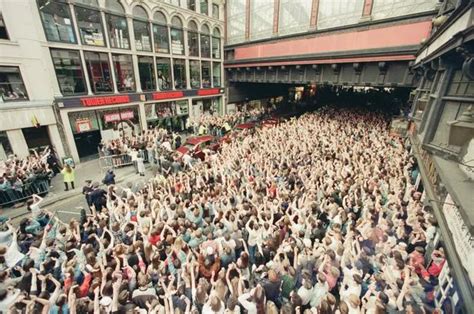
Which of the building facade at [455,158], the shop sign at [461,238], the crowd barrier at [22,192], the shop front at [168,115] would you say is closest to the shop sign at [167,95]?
the shop front at [168,115]

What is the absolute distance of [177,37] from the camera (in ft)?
68.8

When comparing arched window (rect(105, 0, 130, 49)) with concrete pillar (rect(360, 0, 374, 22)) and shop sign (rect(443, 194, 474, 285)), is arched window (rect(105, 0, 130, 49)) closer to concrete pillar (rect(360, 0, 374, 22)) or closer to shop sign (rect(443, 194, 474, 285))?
concrete pillar (rect(360, 0, 374, 22))

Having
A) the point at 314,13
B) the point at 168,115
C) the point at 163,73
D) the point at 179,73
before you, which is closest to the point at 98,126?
the point at 168,115

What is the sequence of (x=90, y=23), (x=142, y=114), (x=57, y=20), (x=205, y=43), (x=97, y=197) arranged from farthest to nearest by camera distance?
(x=205, y=43)
(x=142, y=114)
(x=90, y=23)
(x=57, y=20)
(x=97, y=197)

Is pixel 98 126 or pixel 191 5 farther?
pixel 191 5

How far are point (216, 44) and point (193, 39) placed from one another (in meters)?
3.04

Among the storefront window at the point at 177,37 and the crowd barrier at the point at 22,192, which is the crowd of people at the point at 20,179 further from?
the storefront window at the point at 177,37

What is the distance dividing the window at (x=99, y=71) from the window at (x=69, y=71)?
0.59 metres

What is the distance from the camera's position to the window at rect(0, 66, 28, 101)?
12.1 meters

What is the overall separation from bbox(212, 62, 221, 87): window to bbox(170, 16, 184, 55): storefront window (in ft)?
14.5

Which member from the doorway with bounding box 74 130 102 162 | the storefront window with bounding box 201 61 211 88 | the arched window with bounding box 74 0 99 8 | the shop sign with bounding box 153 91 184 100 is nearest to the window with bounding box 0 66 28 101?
the doorway with bounding box 74 130 102 162

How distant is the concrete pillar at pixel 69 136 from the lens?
47.8 feet

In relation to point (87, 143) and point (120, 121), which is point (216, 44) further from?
point (87, 143)

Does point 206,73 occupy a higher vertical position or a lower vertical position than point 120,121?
higher
